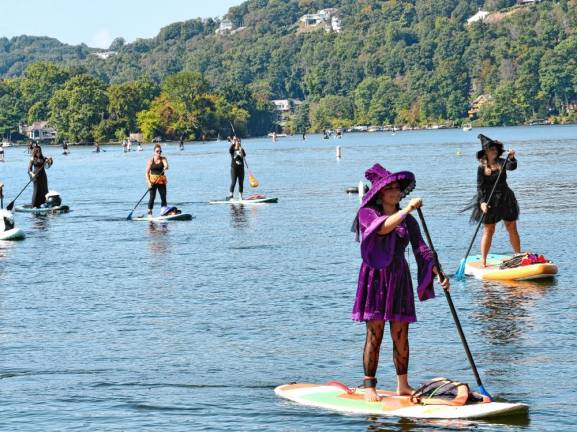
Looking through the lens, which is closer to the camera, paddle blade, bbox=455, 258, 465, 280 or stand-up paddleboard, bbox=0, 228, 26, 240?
paddle blade, bbox=455, 258, 465, 280

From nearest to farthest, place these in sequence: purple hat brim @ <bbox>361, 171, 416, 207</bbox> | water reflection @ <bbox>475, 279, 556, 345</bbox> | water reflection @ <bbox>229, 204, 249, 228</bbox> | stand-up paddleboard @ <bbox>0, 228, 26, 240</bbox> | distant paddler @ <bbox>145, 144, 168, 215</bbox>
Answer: purple hat brim @ <bbox>361, 171, 416, 207</bbox>, water reflection @ <bbox>475, 279, 556, 345</bbox>, stand-up paddleboard @ <bbox>0, 228, 26, 240</bbox>, water reflection @ <bbox>229, 204, 249, 228</bbox>, distant paddler @ <bbox>145, 144, 168, 215</bbox>

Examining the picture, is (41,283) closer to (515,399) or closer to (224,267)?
(224,267)

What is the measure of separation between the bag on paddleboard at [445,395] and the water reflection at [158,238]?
14023mm

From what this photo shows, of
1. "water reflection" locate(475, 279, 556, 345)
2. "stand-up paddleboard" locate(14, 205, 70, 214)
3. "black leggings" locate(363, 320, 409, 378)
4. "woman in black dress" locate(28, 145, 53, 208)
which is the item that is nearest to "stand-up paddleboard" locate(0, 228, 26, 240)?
"woman in black dress" locate(28, 145, 53, 208)

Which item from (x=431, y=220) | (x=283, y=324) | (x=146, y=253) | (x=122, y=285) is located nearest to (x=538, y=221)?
(x=431, y=220)

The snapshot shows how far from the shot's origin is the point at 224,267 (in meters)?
22.9

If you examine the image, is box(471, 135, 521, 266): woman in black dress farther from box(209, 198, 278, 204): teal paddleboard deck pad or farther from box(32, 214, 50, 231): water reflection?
box(209, 198, 278, 204): teal paddleboard deck pad

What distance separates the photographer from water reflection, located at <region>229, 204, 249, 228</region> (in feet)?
105

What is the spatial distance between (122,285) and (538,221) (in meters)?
12.9

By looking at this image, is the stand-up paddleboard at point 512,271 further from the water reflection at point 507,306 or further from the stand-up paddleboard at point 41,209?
the stand-up paddleboard at point 41,209

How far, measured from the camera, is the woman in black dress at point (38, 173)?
3638cm

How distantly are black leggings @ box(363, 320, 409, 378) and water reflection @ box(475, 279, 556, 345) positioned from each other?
316 cm

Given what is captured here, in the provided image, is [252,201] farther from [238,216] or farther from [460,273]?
[460,273]

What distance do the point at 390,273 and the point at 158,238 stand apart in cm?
1755
